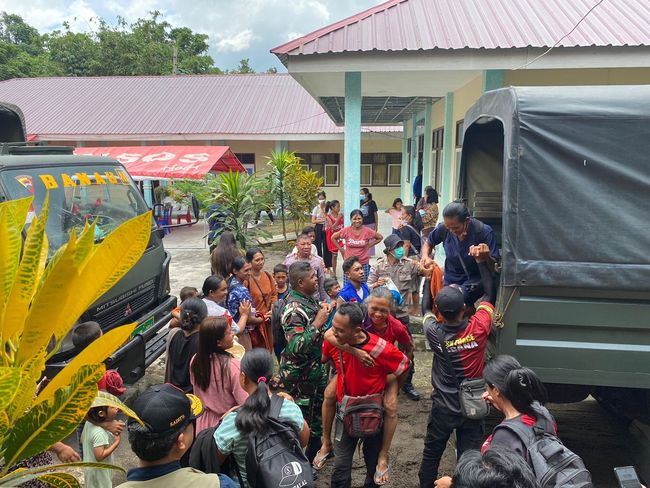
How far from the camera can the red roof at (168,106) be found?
1809 centimetres

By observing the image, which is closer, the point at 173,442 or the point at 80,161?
the point at 173,442

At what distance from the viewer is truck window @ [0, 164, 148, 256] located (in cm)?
407

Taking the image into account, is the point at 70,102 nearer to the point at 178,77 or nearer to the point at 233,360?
the point at 178,77

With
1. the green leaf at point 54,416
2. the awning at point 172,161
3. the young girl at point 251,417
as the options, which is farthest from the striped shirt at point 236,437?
the awning at point 172,161

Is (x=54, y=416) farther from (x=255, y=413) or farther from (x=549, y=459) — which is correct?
(x=549, y=459)

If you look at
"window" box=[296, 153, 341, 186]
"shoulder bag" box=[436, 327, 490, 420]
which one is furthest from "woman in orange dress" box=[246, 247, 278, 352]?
"window" box=[296, 153, 341, 186]

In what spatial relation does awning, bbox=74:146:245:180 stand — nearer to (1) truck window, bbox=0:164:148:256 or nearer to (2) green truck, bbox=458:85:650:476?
(1) truck window, bbox=0:164:148:256

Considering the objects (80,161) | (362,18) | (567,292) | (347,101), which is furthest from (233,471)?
(362,18)

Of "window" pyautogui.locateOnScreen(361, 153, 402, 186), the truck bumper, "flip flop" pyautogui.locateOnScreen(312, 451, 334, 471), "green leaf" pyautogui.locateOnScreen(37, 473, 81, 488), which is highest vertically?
"window" pyautogui.locateOnScreen(361, 153, 402, 186)

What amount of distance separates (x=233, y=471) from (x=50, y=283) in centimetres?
170

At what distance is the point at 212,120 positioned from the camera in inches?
736

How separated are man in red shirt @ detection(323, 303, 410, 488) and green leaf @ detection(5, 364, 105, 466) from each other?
72.3 inches

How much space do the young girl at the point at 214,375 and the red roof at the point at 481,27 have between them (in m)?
4.90

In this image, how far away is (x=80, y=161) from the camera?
15.8 feet
